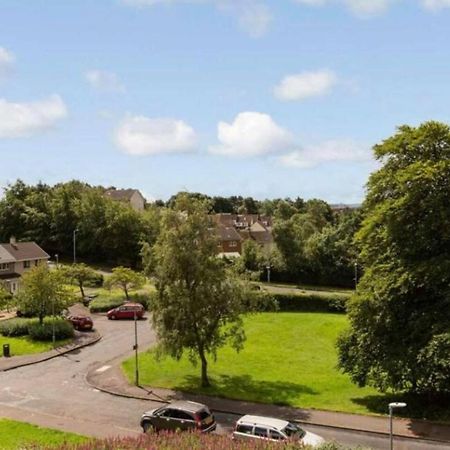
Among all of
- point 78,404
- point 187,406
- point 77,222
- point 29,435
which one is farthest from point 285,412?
point 77,222

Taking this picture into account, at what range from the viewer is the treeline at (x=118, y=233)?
84.9 m

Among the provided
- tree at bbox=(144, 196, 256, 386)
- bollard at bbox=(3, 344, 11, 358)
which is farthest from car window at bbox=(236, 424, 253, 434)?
bollard at bbox=(3, 344, 11, 358)

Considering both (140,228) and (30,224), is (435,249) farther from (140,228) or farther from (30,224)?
(30,224)

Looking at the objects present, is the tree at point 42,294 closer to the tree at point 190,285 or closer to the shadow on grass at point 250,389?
the shadow on grass at point 250,389

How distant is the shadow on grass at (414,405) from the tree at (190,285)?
8029 mm

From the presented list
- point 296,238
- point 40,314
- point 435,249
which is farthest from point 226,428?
point 296,238

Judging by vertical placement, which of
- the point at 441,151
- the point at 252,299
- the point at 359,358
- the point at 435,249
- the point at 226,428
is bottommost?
the point at 226,428

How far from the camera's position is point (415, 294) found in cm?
2991

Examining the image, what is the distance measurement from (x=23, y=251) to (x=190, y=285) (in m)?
45.5

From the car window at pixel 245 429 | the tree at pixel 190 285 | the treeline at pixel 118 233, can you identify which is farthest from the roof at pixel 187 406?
the treeline at pixel 118 233

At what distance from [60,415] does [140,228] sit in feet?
201

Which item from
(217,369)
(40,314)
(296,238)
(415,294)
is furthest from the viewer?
(296,238)

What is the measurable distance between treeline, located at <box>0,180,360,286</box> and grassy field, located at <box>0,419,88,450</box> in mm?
52571

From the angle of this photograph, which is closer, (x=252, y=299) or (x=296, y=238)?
(x=252, y=299)
